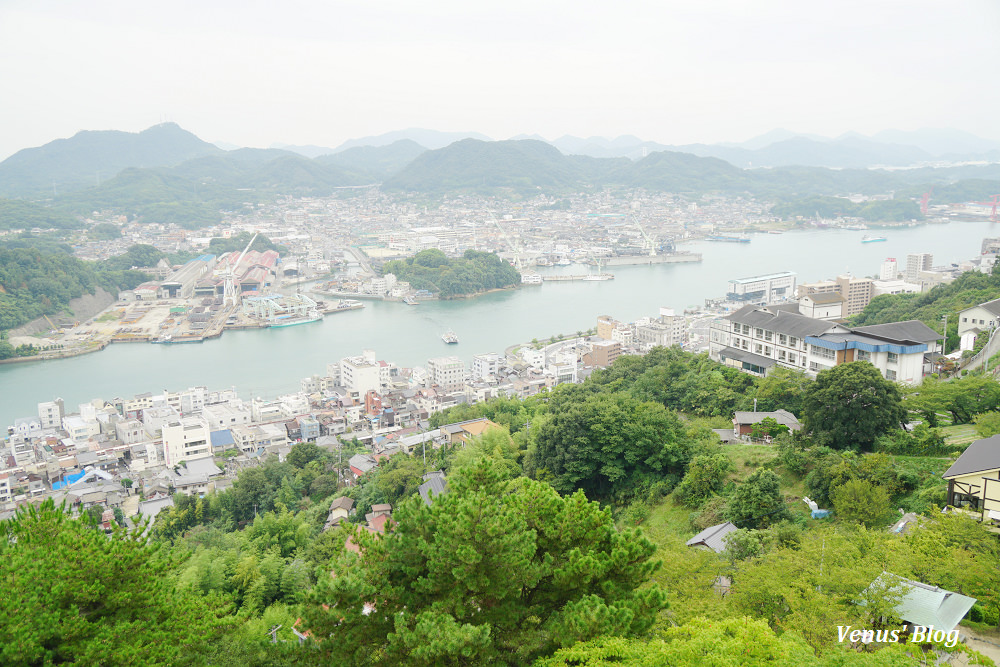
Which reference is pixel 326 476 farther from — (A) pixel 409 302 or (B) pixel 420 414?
(A) pixel 409 302

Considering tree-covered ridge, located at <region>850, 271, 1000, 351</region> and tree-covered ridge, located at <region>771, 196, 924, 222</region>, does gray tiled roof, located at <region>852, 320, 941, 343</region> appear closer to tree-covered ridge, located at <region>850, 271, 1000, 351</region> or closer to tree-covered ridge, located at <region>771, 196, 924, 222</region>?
tree-covered ridge, located at <region>850, 271, 1000, 351</region>

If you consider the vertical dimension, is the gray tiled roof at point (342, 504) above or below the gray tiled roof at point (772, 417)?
below

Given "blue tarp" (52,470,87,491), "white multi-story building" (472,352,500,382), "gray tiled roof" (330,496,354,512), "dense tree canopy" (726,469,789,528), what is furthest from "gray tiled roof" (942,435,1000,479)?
"white multi-story building" (472,352,500,382)

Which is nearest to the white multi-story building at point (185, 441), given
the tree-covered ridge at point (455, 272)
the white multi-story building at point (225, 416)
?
the white multi-story building at point (225, 416)

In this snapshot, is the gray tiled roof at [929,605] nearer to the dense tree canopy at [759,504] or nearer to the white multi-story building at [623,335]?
the dense tree canopy at [759,504]

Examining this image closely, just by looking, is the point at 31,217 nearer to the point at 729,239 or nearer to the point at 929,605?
the point at 729,239
